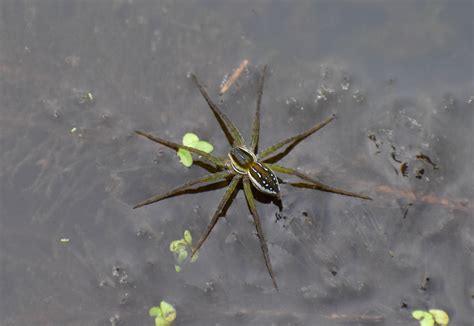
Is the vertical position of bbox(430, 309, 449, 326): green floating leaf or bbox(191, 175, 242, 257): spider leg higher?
bbox(191, 175, 242, 257): spider leg

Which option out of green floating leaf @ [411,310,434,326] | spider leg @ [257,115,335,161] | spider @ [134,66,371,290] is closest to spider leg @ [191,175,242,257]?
spider @ [134,66,371,290]

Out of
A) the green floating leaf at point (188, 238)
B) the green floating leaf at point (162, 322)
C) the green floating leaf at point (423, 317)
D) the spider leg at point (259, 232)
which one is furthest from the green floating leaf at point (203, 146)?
the green floating leaf at point (423, 317)

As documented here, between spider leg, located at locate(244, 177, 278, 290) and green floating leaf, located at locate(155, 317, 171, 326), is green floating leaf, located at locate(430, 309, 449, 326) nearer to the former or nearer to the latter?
spider leg, located at locate(244, 177, 278, 290)

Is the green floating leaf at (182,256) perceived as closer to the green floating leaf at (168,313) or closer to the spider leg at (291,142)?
the green floating leaf at (168,313)

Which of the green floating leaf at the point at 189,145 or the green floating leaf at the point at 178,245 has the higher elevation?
the green floating leaf at the point at 189,145

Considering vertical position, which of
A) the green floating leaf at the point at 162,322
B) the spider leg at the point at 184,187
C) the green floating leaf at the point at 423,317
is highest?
the spider leg at the point at 184,187

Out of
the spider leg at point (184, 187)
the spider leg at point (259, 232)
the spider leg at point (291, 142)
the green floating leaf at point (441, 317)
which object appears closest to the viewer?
the green floating leaf at point (441, 317)

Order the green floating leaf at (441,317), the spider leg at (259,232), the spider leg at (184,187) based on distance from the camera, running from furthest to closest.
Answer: the spider leg at (184,187)
the spider leg at (259,232)
the green floating leaf at (441,317)
